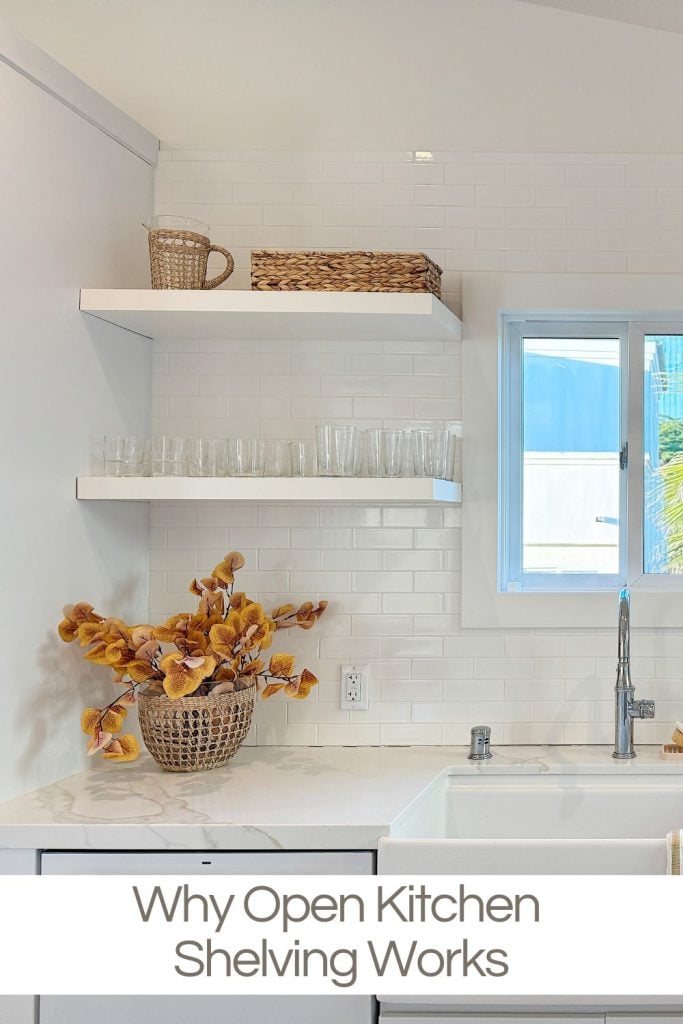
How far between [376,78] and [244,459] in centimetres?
106

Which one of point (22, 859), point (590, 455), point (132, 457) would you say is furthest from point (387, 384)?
point (22, 859)

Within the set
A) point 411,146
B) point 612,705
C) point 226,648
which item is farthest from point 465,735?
point 411,146

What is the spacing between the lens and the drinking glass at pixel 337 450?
7.16ft

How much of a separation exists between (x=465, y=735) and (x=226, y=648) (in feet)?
2.37

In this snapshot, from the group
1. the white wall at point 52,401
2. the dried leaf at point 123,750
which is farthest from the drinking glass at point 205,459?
the dried leaf at point 123,750

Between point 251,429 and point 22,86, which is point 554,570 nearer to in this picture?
point 251,429

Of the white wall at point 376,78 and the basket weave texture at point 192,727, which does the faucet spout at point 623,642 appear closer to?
the basket weave texture at point 192,727

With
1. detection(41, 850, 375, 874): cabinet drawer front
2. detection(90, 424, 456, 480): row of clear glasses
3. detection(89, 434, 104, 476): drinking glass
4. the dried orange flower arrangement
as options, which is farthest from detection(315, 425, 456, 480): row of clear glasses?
detection(41, 850, 375, 874): cabinet drawer front

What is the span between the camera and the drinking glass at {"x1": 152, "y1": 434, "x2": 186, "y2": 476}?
7.19 feet

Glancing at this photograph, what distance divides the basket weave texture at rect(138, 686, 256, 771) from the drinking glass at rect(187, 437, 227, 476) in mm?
498

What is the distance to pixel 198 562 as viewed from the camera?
2471 millimetres

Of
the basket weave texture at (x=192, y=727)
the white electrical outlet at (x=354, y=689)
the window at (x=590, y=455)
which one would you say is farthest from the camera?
the window at (x=590, y=455)

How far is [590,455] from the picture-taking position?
256cm
